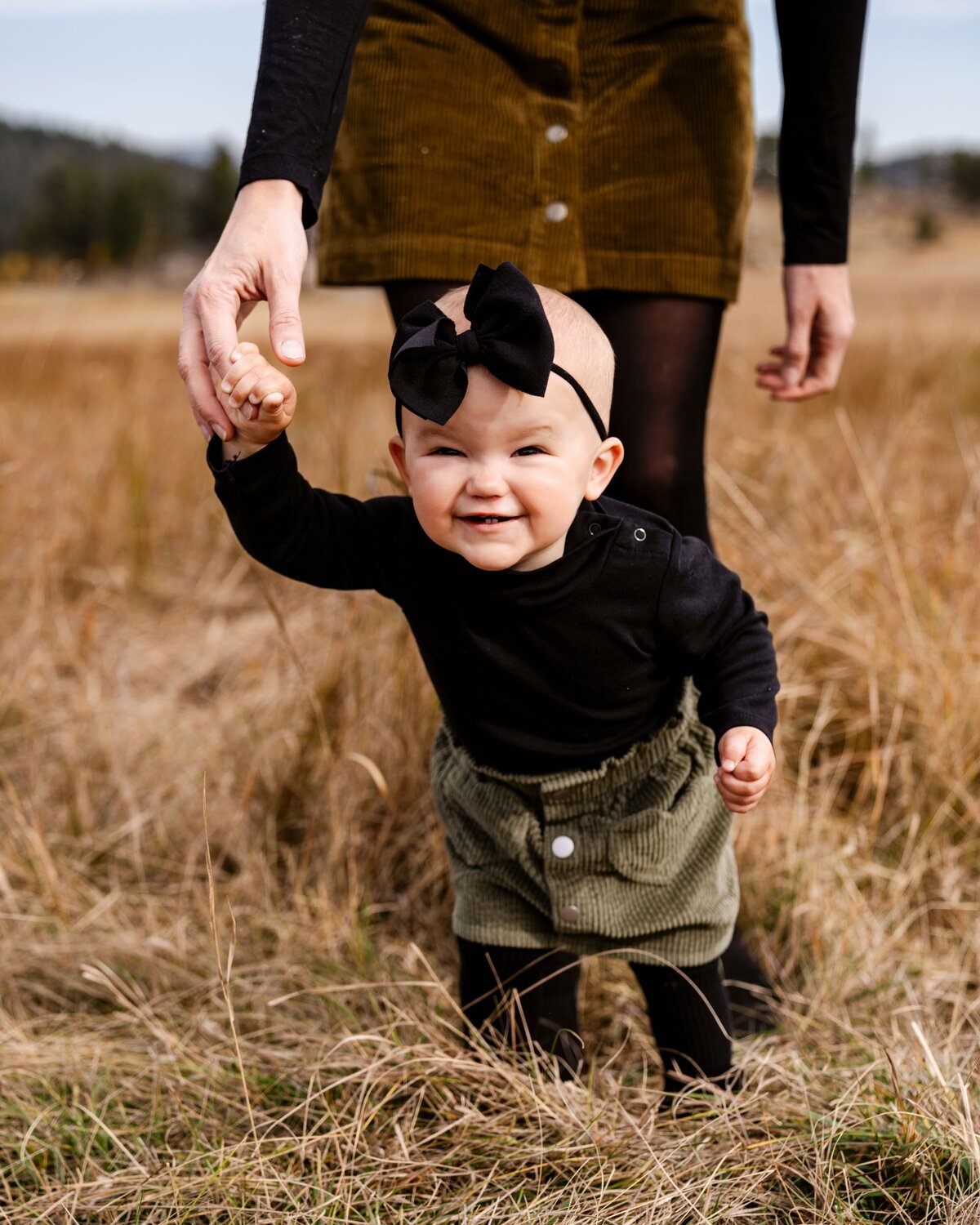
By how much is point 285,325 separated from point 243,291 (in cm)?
8

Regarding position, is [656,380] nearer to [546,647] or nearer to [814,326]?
[814,326]

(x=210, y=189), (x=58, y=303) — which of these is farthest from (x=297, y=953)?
(x=210, y=189)

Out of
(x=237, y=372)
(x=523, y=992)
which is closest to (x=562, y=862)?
(x=523, y=992)

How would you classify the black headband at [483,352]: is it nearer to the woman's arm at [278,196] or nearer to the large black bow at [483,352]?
the large black bow at [483,352]

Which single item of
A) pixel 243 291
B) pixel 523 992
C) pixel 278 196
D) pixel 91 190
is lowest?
pixel 523 992

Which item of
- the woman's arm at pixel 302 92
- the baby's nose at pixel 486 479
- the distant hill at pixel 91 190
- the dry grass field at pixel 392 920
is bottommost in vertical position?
the dry grass field at pixel 392 920

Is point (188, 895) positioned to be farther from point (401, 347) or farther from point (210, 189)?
point (210, 189)

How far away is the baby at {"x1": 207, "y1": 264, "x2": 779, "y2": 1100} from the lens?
48.9 inches

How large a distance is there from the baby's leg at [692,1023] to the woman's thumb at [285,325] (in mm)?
984

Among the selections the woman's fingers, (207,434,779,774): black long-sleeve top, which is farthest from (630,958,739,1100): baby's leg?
the woman's fingers

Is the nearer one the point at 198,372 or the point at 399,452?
the point at 198,372

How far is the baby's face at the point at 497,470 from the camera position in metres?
1.25

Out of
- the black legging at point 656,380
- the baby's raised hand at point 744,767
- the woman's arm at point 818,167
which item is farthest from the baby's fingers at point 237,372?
the woman's arm at point 818,167

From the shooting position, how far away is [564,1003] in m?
1.66
